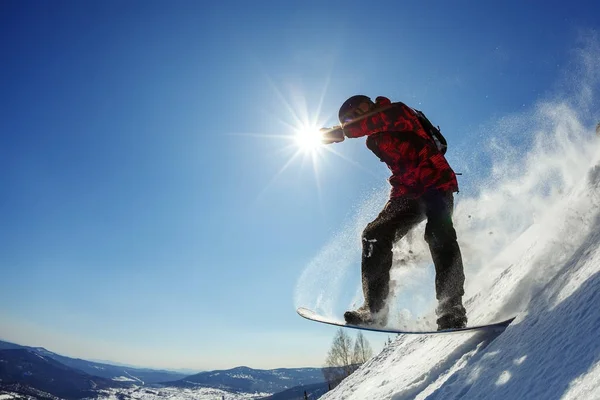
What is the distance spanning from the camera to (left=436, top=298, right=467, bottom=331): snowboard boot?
10.4 ft

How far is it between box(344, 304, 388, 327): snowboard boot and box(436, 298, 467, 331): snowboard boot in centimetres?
64

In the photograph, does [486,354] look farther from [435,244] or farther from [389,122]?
[389,122]

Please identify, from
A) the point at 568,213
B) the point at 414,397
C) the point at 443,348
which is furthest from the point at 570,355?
the point at 568,213

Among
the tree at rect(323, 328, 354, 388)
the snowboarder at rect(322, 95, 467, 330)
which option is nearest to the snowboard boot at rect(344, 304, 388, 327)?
the snowboarder at rect(322, 95, 467, 330)

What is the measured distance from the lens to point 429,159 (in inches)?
147

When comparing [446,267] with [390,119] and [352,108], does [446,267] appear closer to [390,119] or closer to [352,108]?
[390,119]

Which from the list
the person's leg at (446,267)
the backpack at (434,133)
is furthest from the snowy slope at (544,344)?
the backpack at (434,133)

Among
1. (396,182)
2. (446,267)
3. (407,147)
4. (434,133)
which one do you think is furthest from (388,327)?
(434,133)

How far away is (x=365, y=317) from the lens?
12.5 feet

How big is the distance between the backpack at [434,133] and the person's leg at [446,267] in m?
0.63

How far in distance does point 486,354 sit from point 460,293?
1.04 meters

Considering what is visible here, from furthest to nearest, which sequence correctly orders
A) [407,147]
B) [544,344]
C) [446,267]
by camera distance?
[407,147] → [446,267] → [544,344]

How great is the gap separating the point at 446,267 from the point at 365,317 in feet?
3.22

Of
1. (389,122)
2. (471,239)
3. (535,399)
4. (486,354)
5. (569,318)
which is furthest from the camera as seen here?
(471,239)
